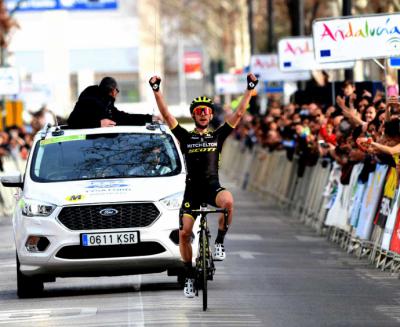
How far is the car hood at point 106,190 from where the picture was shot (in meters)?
16.1

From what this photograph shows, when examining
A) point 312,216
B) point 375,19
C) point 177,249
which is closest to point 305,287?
point 177,249

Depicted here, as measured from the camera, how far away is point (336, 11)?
193ft

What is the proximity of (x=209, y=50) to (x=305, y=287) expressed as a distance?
127245mm

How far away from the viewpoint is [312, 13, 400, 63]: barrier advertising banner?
23578 millimetres

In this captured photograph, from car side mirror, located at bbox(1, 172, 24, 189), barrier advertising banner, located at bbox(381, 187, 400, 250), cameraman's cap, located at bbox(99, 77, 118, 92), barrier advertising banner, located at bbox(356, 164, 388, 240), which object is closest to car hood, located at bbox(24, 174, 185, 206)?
car side mirror, located at bbox(1, 172, 24, 189)

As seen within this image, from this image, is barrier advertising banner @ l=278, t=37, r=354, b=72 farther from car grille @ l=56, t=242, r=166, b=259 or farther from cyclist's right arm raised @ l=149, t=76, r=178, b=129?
cyclist's right arm raised @ l=149, t=76, r=178, b=129

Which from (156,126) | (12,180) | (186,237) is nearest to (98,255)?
(186,237)

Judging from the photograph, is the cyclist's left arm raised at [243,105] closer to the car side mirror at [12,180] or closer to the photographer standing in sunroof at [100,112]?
the car side mirror at [12,180]

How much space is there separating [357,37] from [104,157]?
307 inches

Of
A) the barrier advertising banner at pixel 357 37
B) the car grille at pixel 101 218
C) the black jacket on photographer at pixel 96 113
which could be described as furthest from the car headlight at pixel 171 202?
the barrier advertising banner at pixel 357 37

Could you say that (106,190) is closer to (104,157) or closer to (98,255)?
(98,255)

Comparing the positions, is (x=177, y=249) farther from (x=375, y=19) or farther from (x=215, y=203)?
(x=375, y=19)

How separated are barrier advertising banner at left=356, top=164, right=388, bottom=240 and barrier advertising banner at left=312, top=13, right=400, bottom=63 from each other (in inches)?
101

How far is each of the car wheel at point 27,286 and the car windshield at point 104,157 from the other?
3.38 ft
